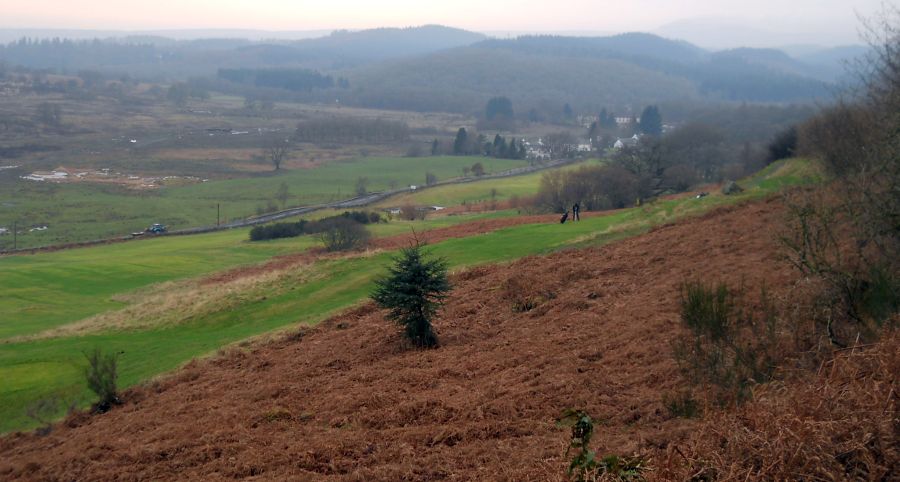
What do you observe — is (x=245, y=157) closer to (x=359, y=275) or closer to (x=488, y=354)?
(x=359, y=275)

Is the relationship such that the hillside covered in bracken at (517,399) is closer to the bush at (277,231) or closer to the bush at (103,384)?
the bush at (103,384)

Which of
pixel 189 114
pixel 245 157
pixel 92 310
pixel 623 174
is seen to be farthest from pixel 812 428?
pixel 189 114

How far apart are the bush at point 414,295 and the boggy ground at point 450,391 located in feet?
1.40

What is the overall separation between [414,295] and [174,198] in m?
70.2

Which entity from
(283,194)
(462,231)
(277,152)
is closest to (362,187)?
(283,194)

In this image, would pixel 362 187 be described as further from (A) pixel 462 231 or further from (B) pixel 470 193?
(A) pixel 462 231

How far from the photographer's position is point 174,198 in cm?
8044

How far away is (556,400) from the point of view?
11359 millimetres

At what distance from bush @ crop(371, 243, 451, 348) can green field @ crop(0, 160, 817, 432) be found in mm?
6016

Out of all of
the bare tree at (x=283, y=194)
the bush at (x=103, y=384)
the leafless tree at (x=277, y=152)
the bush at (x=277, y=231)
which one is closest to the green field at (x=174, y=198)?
the bare tree at (x=283, y=194)

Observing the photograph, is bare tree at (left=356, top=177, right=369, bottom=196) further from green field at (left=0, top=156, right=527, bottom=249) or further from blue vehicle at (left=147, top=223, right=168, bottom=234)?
blue vehicle at (left=147, top=223, right=168, bottom=234)

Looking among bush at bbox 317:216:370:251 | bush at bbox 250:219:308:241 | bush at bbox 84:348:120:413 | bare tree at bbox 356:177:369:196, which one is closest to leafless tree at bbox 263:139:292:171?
bare tree at bbox 356:177:369:196

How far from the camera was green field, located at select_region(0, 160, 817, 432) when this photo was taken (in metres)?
21.3

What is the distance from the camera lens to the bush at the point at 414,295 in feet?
55.1
